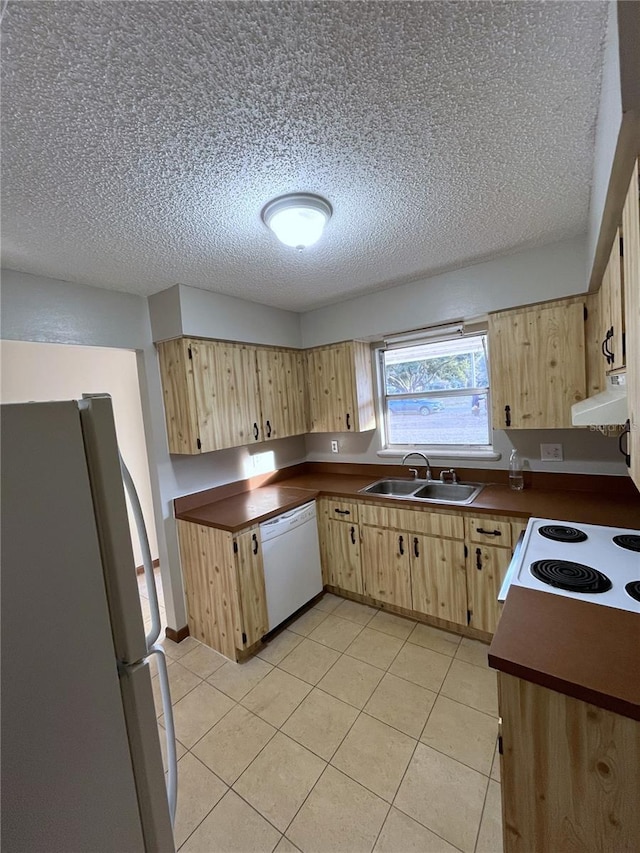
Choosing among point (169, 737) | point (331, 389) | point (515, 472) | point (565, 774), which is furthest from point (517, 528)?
point (169, 737)

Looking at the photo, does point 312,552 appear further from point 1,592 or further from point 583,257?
point 583,257

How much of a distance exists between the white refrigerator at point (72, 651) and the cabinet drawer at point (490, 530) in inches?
78.3

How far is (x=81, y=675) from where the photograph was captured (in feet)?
2.10

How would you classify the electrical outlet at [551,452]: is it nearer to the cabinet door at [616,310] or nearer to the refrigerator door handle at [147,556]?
the cabinet door at [616,310]

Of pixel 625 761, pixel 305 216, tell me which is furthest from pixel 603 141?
pixel 625 761

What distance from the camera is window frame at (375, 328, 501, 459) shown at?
9.04ft

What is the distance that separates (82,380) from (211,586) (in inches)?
94.6

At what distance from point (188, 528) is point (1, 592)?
2068 millimetres

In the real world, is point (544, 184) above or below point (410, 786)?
above

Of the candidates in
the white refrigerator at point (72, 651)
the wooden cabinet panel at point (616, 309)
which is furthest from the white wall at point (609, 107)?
the white refrigerator at point (72, 651)

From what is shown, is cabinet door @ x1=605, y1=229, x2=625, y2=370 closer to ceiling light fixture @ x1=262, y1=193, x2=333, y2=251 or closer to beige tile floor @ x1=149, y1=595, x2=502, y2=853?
ceiling light fixture @ x1=262, y1=193, x2=333, y2=251

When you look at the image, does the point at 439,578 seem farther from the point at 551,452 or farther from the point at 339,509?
the point at 551,452

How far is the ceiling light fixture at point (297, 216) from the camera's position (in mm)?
1458

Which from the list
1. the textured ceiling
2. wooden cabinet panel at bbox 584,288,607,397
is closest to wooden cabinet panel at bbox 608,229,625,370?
the textured ceiling
